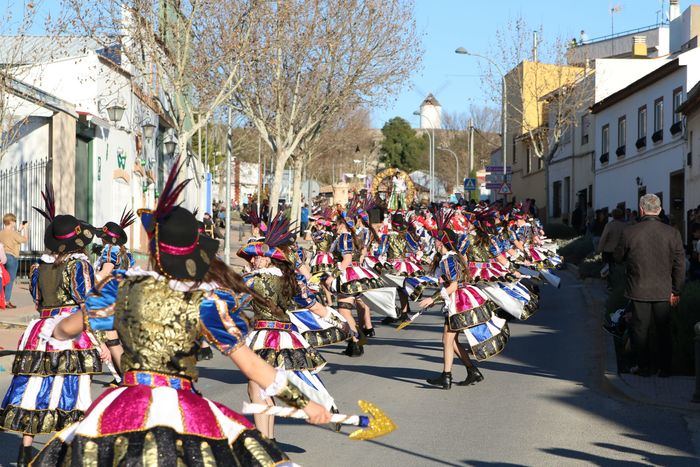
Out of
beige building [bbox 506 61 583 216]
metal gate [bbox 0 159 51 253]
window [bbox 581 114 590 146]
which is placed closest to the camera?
metal gate [bbox 0 159 51 253]

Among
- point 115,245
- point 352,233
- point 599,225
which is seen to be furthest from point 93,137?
point 115,245

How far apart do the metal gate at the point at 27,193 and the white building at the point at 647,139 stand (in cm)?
1569

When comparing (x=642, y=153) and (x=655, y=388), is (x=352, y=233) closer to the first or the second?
(x=655, y=388)

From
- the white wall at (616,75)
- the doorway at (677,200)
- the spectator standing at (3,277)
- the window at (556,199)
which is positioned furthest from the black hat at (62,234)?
the window at (556,199)

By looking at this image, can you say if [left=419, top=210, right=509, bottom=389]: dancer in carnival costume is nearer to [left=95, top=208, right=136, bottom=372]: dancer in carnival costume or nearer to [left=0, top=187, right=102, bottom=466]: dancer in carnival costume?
[left=95, top=208, right=136, bottom=372]: dancer in carnival costume

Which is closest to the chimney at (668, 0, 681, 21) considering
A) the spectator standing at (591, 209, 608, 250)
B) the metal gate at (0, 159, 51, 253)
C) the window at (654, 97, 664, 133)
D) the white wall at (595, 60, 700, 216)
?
the white wall at (595, 60, 700, 216)

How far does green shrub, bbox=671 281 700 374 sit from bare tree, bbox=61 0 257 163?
12.5 metres

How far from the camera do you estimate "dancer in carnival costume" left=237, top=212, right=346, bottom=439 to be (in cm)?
808

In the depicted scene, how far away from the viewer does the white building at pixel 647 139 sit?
110ft

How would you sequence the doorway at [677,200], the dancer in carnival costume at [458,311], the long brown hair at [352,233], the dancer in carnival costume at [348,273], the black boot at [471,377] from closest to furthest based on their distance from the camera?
the dancer in carnival costume at [458,311] → the black boot at [471,377] → the dancer in carnival costume at [348,273] → the long brown hair at [352,233] → the doorway at [677,200]

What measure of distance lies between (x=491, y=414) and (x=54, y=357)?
4.26 metres

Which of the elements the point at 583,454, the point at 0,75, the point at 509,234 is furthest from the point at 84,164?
the point at 583,454

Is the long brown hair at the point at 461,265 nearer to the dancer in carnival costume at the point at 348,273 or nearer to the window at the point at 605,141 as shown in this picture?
the dancer in carnival costume at the point at 348,273

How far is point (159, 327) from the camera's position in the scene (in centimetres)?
448
